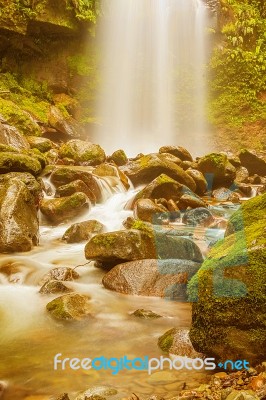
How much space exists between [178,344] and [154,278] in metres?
1.67

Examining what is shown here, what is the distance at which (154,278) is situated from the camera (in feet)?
16.0

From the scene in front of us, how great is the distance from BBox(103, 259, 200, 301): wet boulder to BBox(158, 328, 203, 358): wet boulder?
128cm

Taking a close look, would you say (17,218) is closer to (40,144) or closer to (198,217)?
(198,217)

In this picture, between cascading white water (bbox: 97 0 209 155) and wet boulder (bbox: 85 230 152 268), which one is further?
cascading white water (bbox: 97 0 209 155)

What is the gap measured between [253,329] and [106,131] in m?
18.9

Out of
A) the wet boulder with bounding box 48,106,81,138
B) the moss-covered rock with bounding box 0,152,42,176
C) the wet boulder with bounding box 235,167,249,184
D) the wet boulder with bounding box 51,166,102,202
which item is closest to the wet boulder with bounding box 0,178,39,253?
the moss-covered rock with bounding box 0,152,42,176

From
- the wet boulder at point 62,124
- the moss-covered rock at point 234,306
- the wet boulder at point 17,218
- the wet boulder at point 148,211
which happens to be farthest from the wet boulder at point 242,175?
the moss-covered rock at point 234,306

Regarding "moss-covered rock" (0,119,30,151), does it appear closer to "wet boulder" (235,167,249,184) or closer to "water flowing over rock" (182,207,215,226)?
"water flowing over rock" (182,207,215,226)

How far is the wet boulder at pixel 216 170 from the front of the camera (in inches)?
481

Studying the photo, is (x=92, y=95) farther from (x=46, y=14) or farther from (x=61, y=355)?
(x=61, y=355)

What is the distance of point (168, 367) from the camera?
3006mm

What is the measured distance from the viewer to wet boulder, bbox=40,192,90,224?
851 cm

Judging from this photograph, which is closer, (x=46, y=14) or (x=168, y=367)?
(x=168, y=367)

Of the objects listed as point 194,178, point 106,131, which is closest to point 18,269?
point 194,178
